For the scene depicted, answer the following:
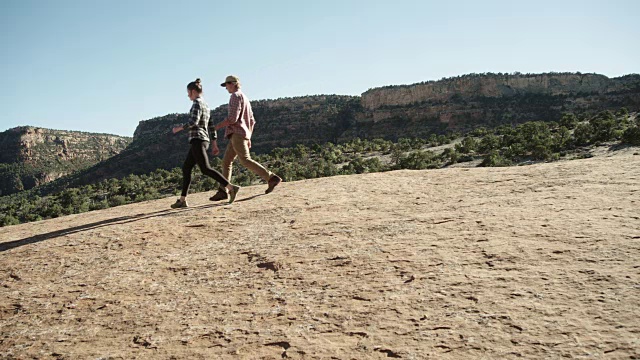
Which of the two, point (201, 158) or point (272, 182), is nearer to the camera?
point (201, 158)

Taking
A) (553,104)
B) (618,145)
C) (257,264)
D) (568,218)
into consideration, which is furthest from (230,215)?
(553,104)

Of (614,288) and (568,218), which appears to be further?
(568,218)

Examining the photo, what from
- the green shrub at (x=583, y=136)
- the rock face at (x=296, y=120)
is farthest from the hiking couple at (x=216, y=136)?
the rock face at (x=296, y=120)

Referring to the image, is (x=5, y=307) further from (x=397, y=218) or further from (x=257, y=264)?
(x=397, y=218)

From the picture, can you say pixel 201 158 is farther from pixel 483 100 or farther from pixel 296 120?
pixel 483 100

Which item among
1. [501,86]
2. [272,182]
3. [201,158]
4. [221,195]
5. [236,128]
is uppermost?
[501,86]

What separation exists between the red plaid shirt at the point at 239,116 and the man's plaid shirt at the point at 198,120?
311 mm

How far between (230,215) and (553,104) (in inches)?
2665

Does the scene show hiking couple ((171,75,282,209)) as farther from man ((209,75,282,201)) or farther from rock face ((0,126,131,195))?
rock face ((0,126,131,195))

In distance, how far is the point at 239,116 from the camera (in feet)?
18.6

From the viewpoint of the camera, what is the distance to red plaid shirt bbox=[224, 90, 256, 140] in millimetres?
5570

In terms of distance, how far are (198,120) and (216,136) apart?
34cm

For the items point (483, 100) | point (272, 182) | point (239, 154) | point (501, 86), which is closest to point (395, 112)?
point (483, 100)

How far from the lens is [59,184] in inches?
2263
